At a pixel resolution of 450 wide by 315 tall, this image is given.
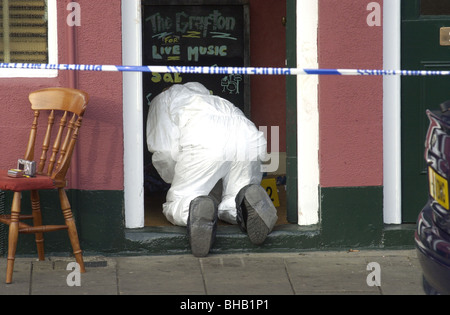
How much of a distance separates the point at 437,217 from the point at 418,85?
114 inches

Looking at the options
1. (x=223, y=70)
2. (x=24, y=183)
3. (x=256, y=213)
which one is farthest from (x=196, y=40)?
(x=24, y=183)

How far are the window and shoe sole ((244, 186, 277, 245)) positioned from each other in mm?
1897

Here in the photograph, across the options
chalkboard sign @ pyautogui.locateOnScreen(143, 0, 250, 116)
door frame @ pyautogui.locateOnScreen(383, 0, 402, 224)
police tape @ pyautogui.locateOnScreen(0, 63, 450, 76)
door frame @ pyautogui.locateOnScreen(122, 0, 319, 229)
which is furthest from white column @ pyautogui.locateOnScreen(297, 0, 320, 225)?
chalkboard sign @ pyautogui.locateOnScreen(143, 0, 250, 116)

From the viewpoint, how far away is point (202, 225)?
23.5ft

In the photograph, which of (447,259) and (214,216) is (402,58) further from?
(447,259)

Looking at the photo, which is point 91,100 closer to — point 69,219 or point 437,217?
point 69,219

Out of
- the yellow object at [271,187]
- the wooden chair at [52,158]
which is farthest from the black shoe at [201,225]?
the yellow object at [271,187]

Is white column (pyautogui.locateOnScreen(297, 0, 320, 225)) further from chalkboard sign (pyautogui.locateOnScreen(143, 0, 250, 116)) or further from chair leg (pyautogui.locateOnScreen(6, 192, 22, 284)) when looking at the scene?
chair leg (pyautogui.locateOnScreen(6, 192, 22, 284))

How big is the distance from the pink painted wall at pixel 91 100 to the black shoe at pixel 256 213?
107cm

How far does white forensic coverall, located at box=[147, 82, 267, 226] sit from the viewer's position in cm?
761

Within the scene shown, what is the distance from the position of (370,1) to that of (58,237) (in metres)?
3.05

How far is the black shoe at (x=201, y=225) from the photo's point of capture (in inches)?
281

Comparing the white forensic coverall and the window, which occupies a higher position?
the window

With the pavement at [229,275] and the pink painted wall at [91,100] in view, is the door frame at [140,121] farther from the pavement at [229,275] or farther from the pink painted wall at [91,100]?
the pavement at [229,275]
